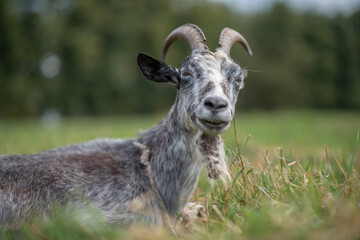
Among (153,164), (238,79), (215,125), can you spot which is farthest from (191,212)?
(238,79)

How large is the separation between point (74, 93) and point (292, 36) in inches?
987

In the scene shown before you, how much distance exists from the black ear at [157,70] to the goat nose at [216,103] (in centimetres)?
95

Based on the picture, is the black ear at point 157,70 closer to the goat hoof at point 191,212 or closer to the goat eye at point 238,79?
the goat eye at point 238,79

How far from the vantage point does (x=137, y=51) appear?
107ft

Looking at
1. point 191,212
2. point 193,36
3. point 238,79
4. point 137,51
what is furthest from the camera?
point 137,51

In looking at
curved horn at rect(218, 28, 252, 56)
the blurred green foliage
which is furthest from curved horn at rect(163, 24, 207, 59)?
the blurred green foliage

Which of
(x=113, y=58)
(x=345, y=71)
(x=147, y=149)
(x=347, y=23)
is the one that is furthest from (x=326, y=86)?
(x=147, y=149)

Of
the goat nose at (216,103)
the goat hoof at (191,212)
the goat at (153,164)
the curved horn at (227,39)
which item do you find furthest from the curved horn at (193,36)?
the goat hoof at (191,212)

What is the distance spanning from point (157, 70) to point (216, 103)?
1167mm

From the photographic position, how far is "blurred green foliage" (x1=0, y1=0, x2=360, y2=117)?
87.2 feet

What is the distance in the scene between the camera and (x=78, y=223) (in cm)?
243

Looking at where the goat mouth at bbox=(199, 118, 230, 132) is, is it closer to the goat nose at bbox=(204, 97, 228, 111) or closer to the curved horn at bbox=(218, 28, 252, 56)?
the goat nose at bbox=(204, 97, 228, 111)

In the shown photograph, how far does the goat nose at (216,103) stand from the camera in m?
3.13

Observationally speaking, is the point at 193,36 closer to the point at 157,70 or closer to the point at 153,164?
the point at 157,70
